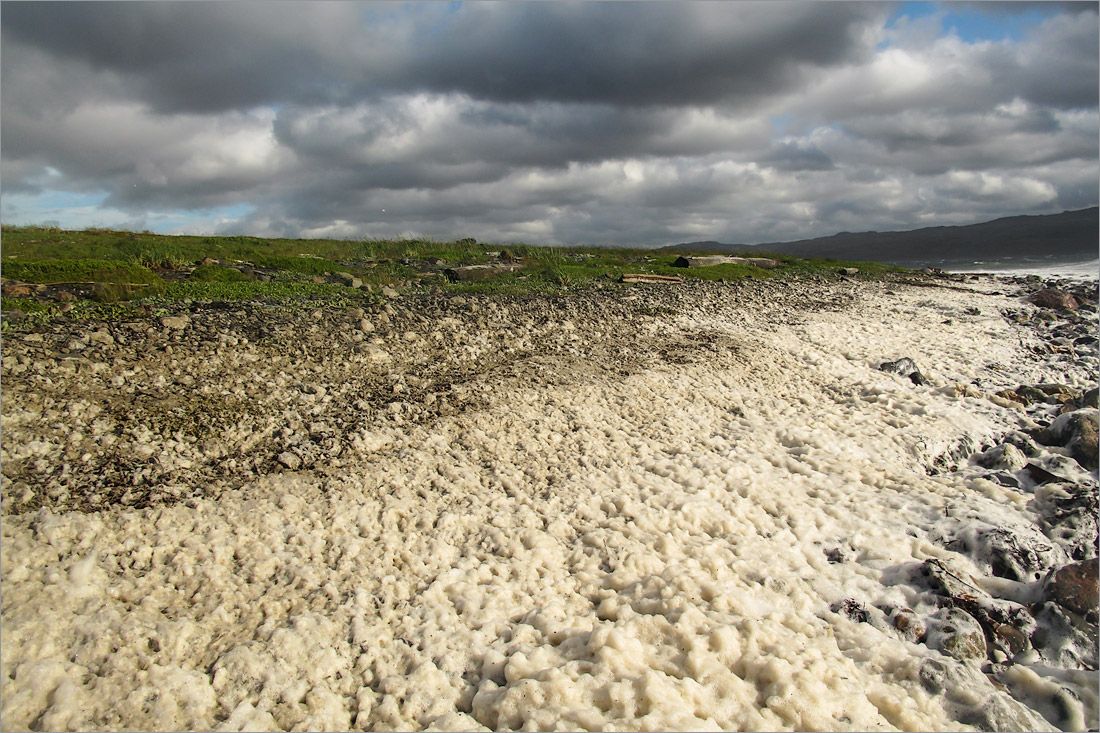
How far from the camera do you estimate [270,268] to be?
17875 millimetres

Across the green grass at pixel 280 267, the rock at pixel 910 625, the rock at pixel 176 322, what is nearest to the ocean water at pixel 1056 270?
the green grass at pixel 280 267

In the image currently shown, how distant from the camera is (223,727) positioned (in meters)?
3.59

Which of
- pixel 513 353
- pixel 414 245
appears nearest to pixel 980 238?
pixel 414 245

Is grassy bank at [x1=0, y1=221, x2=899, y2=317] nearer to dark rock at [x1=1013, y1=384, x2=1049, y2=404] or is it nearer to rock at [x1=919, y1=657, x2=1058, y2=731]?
dark rock at [x1=1013, y1=384, x2=1049, y2=404]

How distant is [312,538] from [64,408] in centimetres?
345

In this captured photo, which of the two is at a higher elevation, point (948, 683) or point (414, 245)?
point (414, 245)

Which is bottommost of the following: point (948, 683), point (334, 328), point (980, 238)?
point (948, 683)

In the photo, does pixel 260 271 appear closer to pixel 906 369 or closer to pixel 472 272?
pixel 472 272

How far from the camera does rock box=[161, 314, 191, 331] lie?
9.06 m

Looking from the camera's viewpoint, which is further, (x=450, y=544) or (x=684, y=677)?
(x=450, y=544)

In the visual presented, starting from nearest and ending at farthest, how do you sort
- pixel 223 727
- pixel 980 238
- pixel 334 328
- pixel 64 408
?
1. pixel 223 727
2. pixel 64 408
3. pixel 334 328
4. pixel 980 238

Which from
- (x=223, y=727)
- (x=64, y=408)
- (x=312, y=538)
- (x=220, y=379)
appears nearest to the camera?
(x=223, y=727)

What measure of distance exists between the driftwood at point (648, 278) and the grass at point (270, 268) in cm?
52

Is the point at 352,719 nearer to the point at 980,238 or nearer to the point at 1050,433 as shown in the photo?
the point at 1050,433
